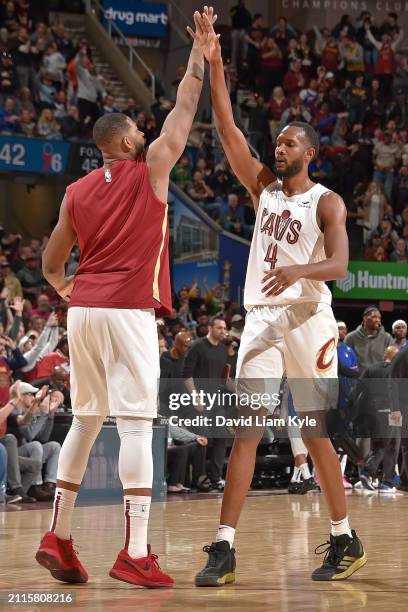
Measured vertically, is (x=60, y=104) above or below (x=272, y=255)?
above

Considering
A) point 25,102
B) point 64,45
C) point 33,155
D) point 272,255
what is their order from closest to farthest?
1. point 272,255
2. point 33,155
3. point 25,102
4. point 64,45

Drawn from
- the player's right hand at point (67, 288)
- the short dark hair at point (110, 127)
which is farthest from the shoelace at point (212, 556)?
the short dark hair at point (110, 127)

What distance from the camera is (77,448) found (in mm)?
5203

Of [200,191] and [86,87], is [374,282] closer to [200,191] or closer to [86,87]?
[200,191]

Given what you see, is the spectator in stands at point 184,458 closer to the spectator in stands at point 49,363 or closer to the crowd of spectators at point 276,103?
the spectator in stands at point 49,363

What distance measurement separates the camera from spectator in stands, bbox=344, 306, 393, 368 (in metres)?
14.1

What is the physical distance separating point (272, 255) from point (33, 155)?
11.9 m

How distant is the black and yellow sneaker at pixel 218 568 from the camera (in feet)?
16.9

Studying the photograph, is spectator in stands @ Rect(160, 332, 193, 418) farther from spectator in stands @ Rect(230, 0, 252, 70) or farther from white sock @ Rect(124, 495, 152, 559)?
spectator in stands @ Rect(230, 0, 252, 70)

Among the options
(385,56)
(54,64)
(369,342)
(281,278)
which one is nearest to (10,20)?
(54,64)

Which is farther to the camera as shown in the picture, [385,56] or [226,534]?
[385,56]

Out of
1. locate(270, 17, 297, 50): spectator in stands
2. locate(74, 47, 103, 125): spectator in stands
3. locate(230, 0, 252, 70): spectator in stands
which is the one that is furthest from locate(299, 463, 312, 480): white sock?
locate(270, 17, 297, 50): spectator in stands

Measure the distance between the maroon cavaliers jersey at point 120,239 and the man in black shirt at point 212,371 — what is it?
22.9ft

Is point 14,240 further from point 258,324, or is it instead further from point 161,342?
point 258,324
